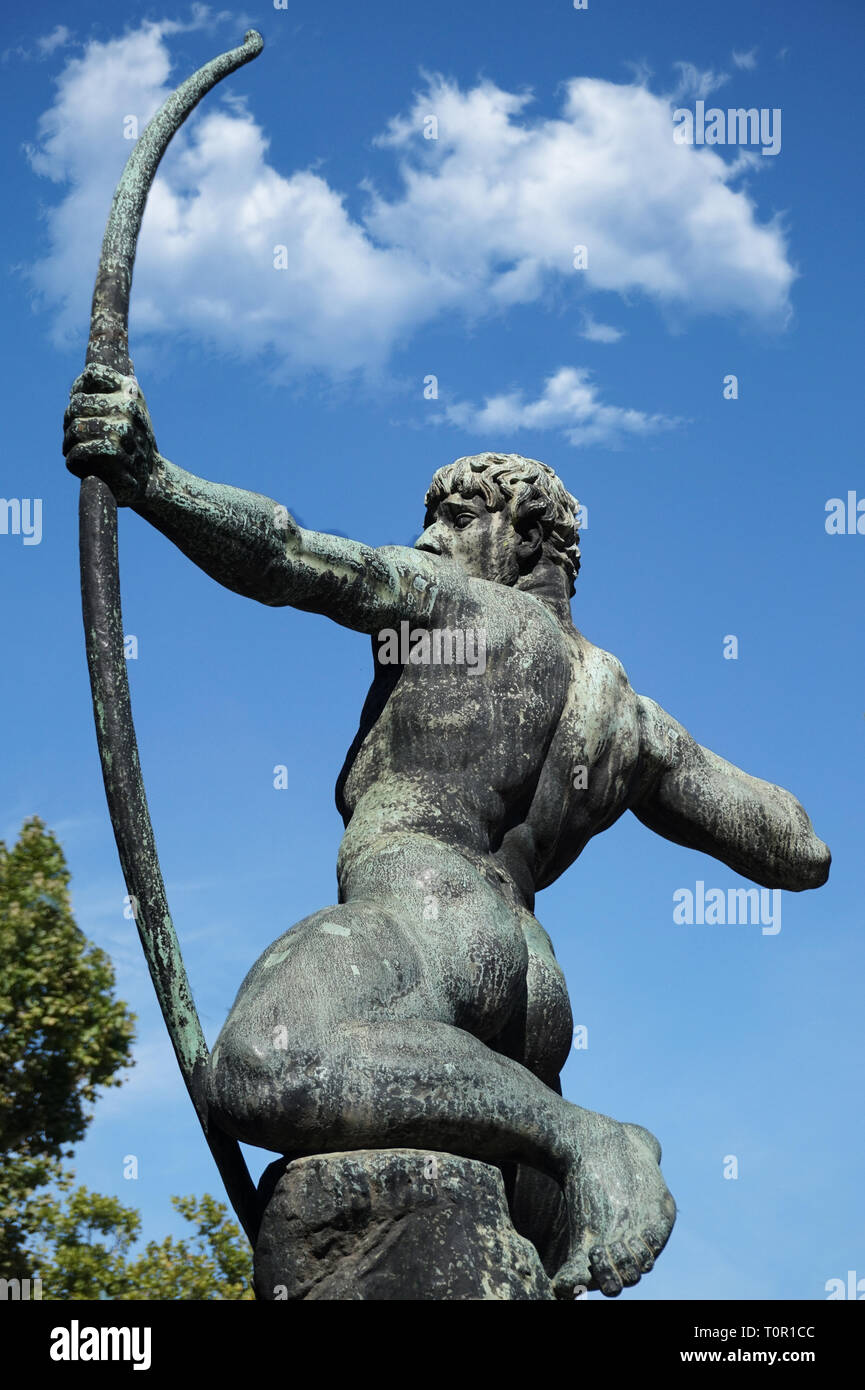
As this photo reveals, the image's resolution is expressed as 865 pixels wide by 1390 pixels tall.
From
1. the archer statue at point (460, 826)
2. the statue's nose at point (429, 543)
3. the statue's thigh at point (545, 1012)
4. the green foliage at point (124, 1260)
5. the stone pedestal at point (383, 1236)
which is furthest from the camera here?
the green foliage at point (124, 1260)

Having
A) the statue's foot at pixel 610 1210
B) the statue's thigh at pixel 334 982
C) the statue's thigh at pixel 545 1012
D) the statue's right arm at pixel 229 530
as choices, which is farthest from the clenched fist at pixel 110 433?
the statue's foot at pixel 610 1210

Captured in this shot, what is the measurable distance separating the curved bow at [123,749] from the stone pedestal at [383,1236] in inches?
13.1

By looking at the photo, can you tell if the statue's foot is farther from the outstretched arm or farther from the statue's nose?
the statue's nose

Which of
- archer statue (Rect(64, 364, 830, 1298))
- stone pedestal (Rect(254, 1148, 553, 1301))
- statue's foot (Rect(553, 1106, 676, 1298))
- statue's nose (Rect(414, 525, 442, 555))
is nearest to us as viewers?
stone pedestal (Rect(254, 1148, 553, 1301))

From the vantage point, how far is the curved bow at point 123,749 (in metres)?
4.75

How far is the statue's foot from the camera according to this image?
475 cm

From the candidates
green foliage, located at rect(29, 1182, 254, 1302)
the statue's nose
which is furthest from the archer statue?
green foliage, located at rect(29, 1182, 254, 1302)

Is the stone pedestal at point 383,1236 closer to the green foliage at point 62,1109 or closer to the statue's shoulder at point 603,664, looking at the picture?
the statue's shoulder at point 603,664

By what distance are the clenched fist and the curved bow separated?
0.18ft

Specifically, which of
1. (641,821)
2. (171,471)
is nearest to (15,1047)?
(641,821)

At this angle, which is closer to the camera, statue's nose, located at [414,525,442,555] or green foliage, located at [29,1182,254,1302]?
statue's nose, located at [414,525,442,555]
